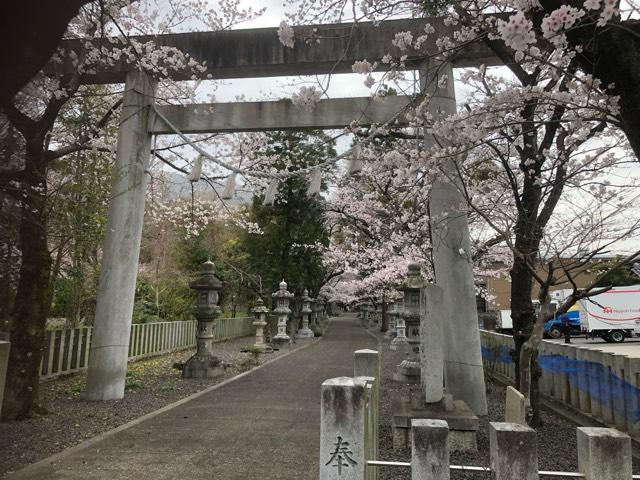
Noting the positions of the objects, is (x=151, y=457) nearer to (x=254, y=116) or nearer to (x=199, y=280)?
(x=254, y=116)

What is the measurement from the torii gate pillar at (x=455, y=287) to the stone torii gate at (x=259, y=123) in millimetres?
A: 16

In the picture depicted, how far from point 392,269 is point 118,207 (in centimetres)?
1147

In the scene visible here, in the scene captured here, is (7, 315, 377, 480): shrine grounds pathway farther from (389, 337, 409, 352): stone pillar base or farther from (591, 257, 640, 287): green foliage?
(389, 337, 409, 352): stone pillar base

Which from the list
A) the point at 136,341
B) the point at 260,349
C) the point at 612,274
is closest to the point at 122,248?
the point at 136,341

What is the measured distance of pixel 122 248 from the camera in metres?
7.84

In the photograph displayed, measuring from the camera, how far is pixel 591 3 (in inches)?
112

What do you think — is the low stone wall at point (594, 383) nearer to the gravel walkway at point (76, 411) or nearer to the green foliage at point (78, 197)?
the gravel walkway at point (76, 411)

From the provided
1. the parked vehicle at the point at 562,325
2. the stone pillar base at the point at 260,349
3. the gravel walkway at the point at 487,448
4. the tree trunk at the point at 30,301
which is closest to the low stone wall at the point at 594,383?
the gravel walkway at the point at 487,448

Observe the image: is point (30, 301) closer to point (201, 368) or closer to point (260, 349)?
point (201, 368)

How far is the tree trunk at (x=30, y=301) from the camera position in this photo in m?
6.11

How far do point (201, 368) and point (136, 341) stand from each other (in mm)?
4026

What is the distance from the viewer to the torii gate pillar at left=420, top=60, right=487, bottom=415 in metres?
7.23

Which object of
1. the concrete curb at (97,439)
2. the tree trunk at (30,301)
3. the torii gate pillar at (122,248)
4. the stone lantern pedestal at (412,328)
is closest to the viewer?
the concrete curb at (97,439)

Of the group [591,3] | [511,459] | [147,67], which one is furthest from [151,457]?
[147,67]
